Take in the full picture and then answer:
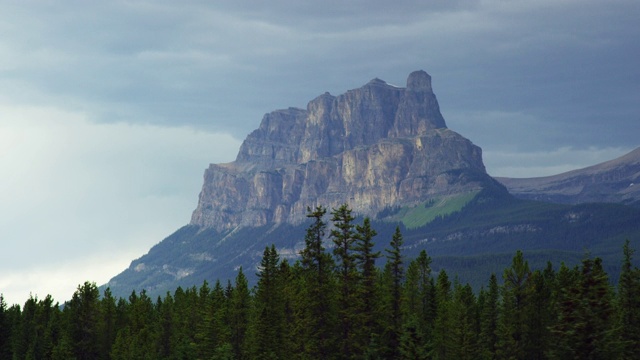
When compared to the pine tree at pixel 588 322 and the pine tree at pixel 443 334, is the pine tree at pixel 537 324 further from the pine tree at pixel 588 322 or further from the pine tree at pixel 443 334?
the pine tree at pixel 588 322

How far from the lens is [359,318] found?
97.6 m

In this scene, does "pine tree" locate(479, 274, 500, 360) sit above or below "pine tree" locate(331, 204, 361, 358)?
below

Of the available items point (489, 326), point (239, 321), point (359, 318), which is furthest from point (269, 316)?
point (489, 326)

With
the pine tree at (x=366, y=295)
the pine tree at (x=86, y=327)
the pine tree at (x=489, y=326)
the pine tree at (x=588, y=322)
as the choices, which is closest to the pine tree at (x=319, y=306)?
the pine tree at (x=366, y=295)

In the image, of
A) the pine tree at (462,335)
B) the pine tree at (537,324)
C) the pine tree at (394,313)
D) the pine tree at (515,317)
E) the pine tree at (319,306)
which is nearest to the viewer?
the pine tree at (394,313)

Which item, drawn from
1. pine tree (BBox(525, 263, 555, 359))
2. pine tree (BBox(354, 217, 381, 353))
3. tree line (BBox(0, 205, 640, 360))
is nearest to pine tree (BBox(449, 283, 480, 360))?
tree line (BBox(0, 205, 640, 360))

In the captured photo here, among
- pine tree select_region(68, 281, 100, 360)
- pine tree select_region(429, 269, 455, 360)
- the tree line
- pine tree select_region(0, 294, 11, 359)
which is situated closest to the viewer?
the tree line

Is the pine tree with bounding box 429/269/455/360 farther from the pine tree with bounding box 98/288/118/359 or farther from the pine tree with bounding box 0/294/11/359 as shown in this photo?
the pine tree with bounding box 0/294/11/359

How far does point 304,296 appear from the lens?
346 ft

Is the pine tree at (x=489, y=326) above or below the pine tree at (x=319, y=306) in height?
below

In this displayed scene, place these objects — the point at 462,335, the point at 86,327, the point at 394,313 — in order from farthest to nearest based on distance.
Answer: the point at 86,327 < the point at 462,335 < the point at 394,313

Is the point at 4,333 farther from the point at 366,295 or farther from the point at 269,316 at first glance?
the point at 366,295

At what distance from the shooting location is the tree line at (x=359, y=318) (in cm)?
8519

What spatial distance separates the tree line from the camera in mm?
85188
